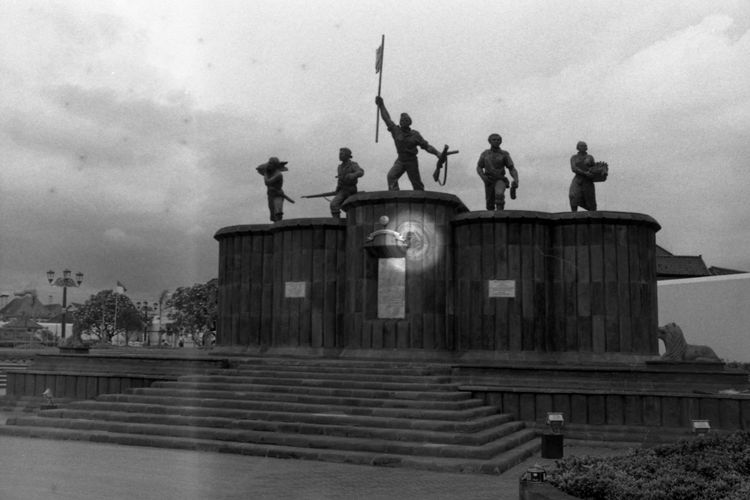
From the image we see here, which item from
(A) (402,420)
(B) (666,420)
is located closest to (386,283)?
(A) (402,420)

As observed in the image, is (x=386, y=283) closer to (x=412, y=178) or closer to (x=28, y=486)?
(x=412, y=178)

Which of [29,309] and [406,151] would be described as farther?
[29,309]

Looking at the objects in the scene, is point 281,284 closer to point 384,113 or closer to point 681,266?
point 384,113

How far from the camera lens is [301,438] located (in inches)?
494

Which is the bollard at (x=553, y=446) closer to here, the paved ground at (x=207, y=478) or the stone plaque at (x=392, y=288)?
the paved ground at (x=207, y=478)

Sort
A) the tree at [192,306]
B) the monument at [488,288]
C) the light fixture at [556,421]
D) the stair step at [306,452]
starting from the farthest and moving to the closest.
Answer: the tree at [192,306], the monument at [488,288], the light fixture at [556,421], the stair step at [306,452]

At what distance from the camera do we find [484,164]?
19.8m

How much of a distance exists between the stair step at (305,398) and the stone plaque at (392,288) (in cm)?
389

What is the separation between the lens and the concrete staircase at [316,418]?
11.9 metres

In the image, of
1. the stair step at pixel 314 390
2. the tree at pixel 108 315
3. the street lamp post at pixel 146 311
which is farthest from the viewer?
the street lamp post at pixel 146 311

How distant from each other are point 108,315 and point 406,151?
80.2 meters

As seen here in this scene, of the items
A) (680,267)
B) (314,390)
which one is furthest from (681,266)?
(314,390)

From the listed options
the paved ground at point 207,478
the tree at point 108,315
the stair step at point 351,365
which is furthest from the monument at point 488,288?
the tree at point 108,315

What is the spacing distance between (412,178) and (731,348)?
68.8ft
